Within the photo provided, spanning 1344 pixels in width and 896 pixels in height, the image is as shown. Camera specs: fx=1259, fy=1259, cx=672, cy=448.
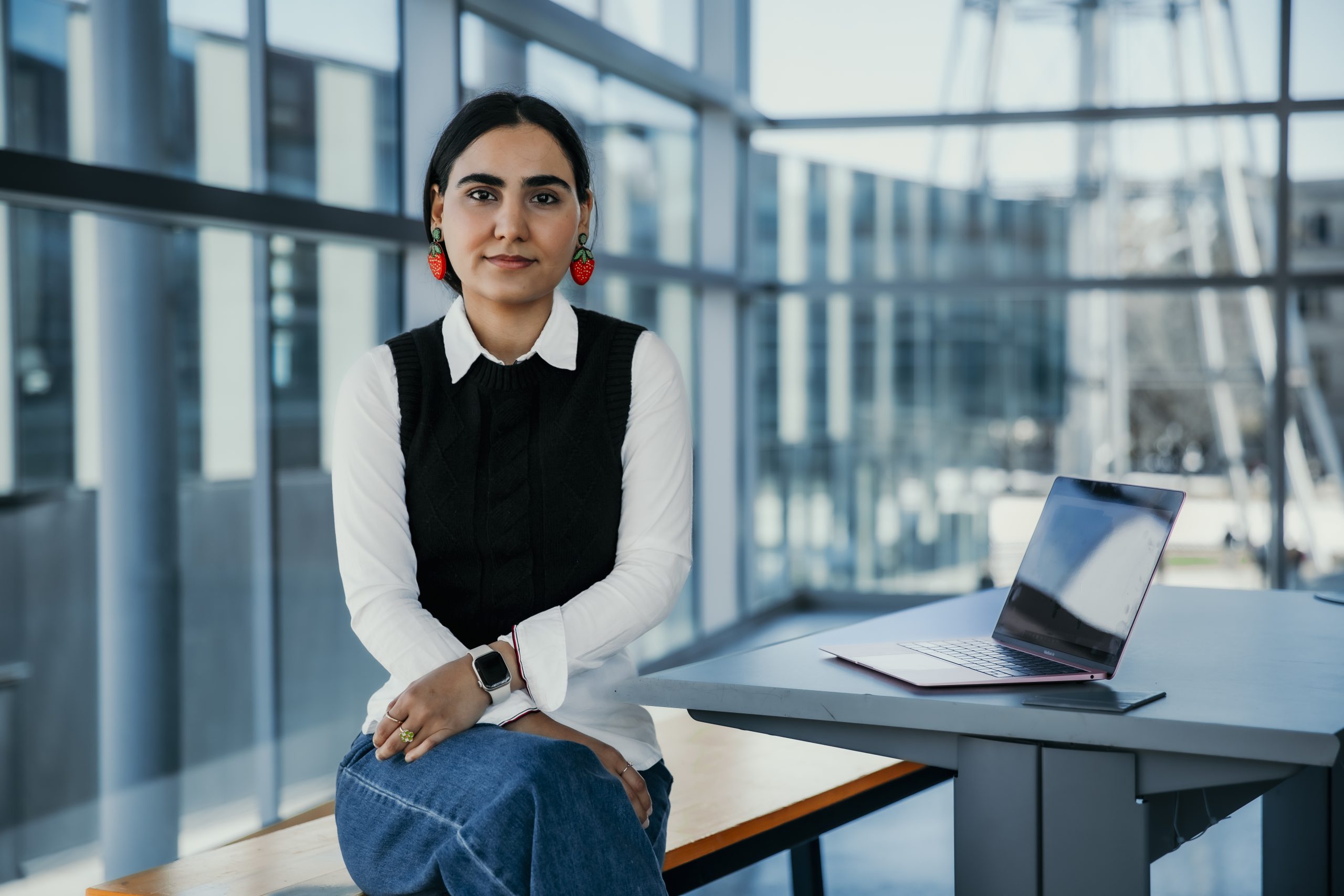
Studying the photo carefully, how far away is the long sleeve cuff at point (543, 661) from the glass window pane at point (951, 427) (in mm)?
4732

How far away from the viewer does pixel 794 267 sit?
619cm

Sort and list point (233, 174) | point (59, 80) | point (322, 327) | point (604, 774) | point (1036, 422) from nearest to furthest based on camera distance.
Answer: point (604, 774) < point (59, 80) < point (233, 174) < point (322, 327) < point (1036, 422)

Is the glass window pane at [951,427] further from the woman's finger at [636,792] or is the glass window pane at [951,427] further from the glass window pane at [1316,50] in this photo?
the woman's finger at [636,792]

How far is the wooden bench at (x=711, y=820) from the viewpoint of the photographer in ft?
5.37

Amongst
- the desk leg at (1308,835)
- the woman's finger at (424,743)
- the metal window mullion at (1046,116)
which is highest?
the metal window mullion at (1046,116)

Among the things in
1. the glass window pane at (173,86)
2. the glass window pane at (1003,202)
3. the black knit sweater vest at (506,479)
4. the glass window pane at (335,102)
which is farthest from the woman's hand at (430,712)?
the glass window pane at (1003,202)

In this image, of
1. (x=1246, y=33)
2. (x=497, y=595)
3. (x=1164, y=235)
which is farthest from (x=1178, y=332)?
(x=497, y=595)

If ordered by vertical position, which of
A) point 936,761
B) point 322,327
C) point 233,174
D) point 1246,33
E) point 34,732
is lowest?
point 34,732

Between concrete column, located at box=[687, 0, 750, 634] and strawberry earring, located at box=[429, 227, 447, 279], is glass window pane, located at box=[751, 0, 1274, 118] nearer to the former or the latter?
concrete column, located at box=[687, 0, 750, 634]

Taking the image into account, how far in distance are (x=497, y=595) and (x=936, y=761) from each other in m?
0.56

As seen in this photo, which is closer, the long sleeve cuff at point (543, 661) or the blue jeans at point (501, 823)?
the blue jeans at point (501, 823)

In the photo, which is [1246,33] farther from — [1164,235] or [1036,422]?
[1036,422]

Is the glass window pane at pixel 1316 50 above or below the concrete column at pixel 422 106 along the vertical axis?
above

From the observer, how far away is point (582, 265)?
1.72m
